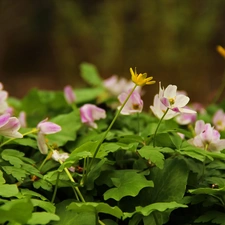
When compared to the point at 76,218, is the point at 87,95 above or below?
below

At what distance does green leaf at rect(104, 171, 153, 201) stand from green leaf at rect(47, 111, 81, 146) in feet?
0.79

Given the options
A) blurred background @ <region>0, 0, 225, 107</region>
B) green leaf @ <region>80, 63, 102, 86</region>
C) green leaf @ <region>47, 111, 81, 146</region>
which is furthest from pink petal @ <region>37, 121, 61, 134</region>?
blurred background @ <region>0, 0, 225, 107</region>

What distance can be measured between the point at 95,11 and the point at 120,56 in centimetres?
123

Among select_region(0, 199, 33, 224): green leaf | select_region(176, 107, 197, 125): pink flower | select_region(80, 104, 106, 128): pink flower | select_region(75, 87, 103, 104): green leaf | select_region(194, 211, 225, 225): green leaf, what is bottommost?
select_region(75, 87, 103, 104): green leaf

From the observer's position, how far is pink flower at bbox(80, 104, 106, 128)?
1.16 meters

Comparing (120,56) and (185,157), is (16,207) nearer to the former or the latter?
(185,157)

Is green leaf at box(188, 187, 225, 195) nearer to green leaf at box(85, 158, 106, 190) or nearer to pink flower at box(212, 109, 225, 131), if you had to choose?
green leaf at box(85, 158, 106, 190)

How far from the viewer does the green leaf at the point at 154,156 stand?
854mm

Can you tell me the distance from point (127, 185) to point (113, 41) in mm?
3372

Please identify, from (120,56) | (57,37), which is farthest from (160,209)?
(57,37)

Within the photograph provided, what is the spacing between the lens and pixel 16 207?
0.71 m

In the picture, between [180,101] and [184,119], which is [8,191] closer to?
[180,101]

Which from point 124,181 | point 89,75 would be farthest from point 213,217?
point 89,75

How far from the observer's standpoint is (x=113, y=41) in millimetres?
4172
